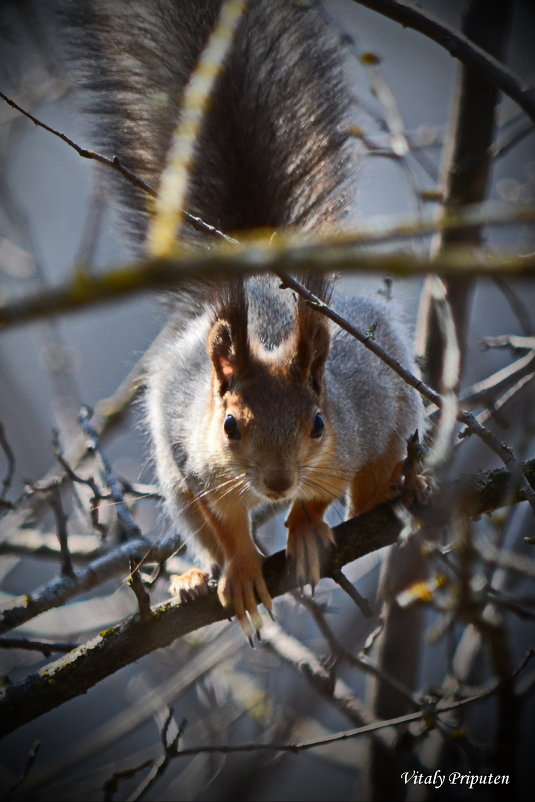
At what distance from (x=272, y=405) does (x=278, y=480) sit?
0.24m

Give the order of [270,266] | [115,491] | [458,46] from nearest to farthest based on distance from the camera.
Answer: [270,266]
[458,46]
[115,491]

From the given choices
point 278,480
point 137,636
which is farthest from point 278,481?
point 137,636

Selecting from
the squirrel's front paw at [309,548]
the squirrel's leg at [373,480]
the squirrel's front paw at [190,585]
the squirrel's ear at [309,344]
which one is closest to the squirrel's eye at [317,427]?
the squirrel's ear at [309,344]

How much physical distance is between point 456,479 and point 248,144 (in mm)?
1164

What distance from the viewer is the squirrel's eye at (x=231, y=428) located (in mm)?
2086

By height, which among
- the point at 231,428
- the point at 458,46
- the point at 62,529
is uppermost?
the point at 458,46

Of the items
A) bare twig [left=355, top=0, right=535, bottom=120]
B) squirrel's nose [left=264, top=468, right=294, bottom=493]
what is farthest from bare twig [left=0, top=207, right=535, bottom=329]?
squirrel's nose [left=264, top=468, right=294, bottom=493]

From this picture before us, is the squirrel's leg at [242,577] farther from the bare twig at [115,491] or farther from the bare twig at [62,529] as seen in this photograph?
the bare twig at [62,529]

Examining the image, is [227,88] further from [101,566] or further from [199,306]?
[101,566]

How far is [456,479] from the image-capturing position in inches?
66.8

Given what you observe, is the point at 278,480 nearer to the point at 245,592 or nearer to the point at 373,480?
the point at 245,592

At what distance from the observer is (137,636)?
1928 mm

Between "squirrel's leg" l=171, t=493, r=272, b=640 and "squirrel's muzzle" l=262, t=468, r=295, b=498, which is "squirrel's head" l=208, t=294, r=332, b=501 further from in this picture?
"squirrel's leg" l=171, t=493, r=272, b=640

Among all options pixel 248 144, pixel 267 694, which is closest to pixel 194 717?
pixel 267 694
